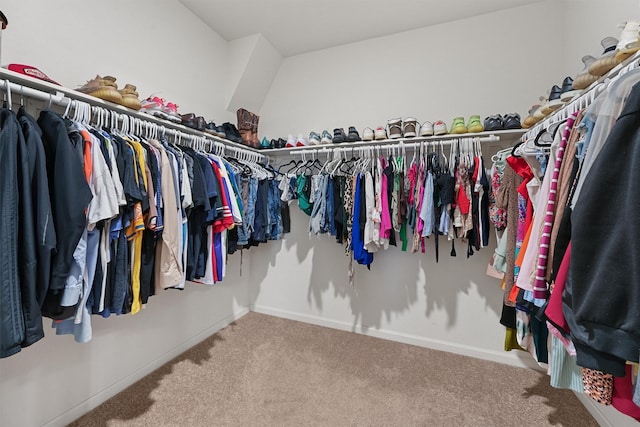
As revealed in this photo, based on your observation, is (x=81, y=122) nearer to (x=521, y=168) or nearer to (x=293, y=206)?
(x=293, y=206)

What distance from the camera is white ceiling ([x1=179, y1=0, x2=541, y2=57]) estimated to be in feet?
7.06

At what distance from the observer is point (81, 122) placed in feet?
4.28

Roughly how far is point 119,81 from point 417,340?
303 cm

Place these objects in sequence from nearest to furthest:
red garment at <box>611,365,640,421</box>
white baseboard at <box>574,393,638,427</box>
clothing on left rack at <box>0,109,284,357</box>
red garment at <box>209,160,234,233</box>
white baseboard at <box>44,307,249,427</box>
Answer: red garment at <box>611,365,640,421</box> → clothing on left rack at <box>0,109,284,357</box> → white baseboard at <box>574,393,638,427</box> → white baseboard at <box>44,307,249,427</box> → red garment at <box>209,160,234,233</box>

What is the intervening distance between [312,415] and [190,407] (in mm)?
728

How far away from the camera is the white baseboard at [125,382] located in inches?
58.3

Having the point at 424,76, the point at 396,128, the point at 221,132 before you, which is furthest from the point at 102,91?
the point at 424,76

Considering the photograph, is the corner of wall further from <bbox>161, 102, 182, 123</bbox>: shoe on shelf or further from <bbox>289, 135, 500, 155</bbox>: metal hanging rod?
<bbox>161, 102, 182, 123</bbox>: shoe on shelf

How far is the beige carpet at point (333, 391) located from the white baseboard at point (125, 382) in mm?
40

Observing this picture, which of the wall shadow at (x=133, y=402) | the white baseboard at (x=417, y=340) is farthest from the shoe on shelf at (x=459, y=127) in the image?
the wall shadow at (x=133, y=402)

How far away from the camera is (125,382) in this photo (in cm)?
178

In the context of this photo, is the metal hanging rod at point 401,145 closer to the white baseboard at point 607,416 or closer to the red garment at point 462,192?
the red garment at point 462,192

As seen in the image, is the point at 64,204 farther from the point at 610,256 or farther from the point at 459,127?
the point at 459,127

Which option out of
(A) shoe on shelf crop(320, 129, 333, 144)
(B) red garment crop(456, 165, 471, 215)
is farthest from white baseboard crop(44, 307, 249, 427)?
(B) red garment crop(456, 165, 471, 215)
